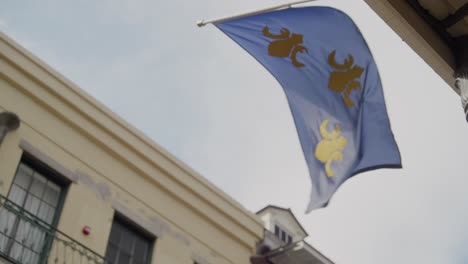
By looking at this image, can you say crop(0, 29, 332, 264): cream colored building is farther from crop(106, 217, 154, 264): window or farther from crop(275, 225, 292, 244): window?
crop(275, 225, 292, 244): window

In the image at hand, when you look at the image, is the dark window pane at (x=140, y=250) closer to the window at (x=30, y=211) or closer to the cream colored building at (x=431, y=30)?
the window at (x=30, y=211)

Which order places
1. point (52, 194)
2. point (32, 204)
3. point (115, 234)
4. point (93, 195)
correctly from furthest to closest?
point (115, 234)
point (93, 195)
point (52, 194)
point (32, 204)

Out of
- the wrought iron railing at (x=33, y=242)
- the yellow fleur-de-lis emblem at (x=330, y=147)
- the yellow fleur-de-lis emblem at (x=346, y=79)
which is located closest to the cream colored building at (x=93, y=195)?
the wrought iron railing at (x=33, y=242)

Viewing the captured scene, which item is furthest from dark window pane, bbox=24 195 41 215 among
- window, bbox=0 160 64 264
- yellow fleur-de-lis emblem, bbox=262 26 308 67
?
yellow fleur-de-lis emblem, bbox=262 26 308 67

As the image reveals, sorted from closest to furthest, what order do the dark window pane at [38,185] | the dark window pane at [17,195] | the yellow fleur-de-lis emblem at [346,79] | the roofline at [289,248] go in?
1. the yellow fleur-de-lis emblem at [346,79]
2. the dark window pane at [17,195]
3. the dark window pane at [38,185]
4. the roofline at [289,248]

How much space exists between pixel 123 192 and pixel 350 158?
650 centimetres

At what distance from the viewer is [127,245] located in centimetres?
1427

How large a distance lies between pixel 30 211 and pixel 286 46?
5.93 meters

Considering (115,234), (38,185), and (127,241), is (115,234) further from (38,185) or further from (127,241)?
(38,185)

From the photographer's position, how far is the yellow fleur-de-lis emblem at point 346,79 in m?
9.43

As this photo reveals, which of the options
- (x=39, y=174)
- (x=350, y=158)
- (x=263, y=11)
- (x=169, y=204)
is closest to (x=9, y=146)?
(x=39, y=174)

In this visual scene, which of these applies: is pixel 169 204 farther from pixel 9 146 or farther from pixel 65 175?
pixel 9 146

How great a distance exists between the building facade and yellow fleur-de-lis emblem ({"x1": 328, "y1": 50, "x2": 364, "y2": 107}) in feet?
18.9

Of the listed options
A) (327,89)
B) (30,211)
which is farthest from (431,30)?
(30,211)
